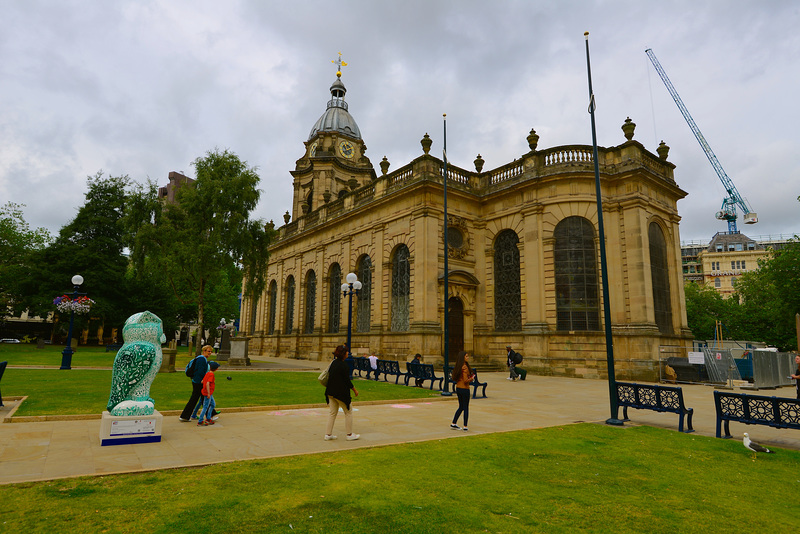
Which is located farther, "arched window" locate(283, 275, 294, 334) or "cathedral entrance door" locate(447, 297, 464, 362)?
"arched window" locate(283, 275, 294, 334)

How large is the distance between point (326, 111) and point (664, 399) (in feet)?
164

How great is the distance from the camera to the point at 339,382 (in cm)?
855

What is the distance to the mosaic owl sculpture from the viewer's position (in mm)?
7891

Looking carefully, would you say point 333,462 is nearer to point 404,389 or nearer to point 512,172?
point 404,389

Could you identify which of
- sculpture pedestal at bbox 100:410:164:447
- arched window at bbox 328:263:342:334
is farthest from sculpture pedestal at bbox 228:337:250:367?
sculpture pedestal at bbox 100:410:164:447

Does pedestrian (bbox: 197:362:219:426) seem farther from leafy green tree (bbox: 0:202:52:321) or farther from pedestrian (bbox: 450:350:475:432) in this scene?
leafy green tree (bbox: 0:202:52:321)

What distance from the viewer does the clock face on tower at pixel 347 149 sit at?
162 feet

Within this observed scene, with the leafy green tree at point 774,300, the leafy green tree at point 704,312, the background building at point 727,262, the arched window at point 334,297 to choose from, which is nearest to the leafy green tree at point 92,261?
the arched window at point 334,297

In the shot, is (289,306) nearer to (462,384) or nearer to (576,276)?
(576,276)

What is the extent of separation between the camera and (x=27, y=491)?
4992mm

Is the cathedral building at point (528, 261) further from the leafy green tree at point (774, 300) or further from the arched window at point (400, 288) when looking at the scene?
the leafy green tree at point (774, 300)

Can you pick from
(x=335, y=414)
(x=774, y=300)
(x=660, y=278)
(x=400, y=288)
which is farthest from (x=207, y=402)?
(x=774, y=300)

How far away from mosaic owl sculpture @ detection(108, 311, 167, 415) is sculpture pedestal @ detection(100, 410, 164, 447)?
0.11 m

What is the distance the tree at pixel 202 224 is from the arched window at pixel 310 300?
37.1ft
